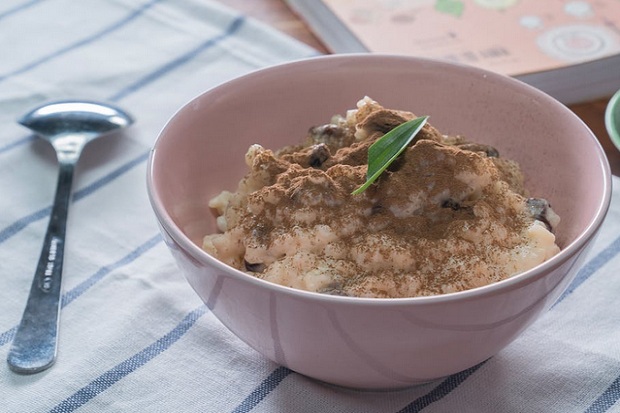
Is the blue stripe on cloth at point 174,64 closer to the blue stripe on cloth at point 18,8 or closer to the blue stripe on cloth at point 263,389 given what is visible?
the blue stripe on cloth at point 18,8

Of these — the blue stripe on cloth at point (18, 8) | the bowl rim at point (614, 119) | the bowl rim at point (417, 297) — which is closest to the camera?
the bowl rim at point (417, 297)

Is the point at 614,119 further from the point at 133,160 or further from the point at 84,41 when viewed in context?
the point at 84,41

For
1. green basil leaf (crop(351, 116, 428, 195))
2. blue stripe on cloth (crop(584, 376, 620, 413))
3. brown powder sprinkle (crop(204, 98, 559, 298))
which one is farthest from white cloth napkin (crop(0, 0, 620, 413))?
green basil leaf (crop(351, 116, 428, 195))

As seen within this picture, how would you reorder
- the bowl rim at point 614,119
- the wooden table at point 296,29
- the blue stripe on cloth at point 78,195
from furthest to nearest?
the wooden table at point 296,29
the bowl rim at point 614,119
the blue stripe on cloth at point 78,195

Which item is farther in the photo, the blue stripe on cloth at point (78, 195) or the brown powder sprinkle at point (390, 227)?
the blue stripe on cloth at point (78, 195)

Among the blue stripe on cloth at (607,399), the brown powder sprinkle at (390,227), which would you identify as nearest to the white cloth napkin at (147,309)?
the blue stripe on cloth at (607,399)

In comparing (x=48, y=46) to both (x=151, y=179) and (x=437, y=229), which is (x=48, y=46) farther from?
(x=437, y=229)
